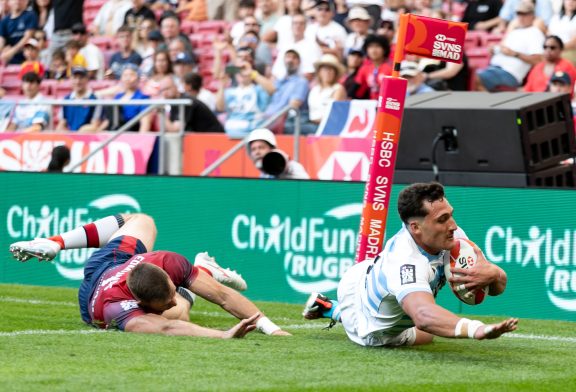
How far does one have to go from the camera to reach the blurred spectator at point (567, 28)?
16062 mm

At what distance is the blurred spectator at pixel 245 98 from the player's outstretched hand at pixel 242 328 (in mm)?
8194

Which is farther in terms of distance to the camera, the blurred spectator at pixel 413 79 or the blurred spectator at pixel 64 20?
the blurred spectator at pixel 64 20

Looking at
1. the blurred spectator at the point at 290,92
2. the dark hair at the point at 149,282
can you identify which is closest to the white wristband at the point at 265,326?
the dark hair at the point at 149,282

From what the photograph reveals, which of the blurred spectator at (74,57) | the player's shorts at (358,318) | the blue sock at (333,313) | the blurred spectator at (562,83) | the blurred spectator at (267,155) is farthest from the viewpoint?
the blurred spectator at (74,57)

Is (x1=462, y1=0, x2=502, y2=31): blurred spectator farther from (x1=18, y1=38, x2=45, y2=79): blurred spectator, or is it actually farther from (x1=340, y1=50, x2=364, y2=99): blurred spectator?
(x1=18, y1=38, x2=45, y2=79): blurred spectator

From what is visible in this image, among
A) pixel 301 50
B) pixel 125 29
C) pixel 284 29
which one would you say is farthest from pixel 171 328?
pixel 125 29

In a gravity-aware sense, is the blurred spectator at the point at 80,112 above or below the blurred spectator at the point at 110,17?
below

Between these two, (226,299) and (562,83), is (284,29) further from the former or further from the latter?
(226,299)

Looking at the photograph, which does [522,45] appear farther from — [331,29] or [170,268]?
[170,268]

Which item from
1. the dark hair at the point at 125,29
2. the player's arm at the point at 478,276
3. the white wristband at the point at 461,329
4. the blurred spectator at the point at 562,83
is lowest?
the white wristband at the point at 461,329

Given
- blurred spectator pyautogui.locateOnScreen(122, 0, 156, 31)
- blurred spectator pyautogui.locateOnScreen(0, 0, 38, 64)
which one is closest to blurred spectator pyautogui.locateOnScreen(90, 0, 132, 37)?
blurred spectator pyautogui.locateOnScreen(122, 0, 156, 31)

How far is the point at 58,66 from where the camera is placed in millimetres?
21781

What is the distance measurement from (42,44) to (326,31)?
22.6 feet

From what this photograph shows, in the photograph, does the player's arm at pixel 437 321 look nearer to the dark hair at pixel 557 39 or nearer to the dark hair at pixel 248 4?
the dark hair at pixel 557 39
